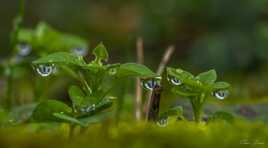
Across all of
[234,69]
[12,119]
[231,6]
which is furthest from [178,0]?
[12,119]

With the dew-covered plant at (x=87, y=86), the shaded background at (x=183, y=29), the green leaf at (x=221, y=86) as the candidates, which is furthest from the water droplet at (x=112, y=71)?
the shaded background at (x=183, y=29)

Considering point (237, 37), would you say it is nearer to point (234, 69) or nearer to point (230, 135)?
point (234, 69)

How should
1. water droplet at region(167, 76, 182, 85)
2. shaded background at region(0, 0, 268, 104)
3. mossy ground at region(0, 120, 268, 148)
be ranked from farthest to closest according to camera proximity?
1. shaded background at region(0, 0, 268, 104)
2. water droplet at region(167, 76, 182, 85)
3. mossy ground at region(0, 120, 268, 148)

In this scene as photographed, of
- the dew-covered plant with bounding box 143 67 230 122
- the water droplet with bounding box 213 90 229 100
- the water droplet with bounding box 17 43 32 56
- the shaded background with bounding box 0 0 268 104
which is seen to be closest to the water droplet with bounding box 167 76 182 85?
the dew-covered plant with bounding box 143 67 230 122

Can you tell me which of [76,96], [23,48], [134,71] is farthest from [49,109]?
[23,48]

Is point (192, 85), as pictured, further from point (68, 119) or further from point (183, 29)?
point (183, 29)

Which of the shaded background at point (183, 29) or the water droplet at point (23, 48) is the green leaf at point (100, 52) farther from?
the shaded background at point (183, 29)

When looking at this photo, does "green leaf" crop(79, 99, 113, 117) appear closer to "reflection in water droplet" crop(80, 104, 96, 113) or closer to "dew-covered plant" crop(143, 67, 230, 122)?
"reflection in water droplet" crop(80, 104, 96, 113)
